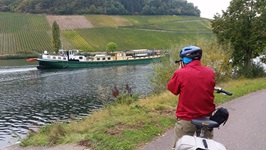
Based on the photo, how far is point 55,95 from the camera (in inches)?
1113

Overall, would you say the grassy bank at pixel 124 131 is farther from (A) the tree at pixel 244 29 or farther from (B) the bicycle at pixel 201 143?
(A) the tree at pixel 244 29

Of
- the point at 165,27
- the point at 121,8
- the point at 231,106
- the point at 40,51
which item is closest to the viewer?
the point at 231,106

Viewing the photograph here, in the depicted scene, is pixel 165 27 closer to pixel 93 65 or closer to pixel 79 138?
pixel 93 65

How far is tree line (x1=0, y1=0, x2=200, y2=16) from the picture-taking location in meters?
139

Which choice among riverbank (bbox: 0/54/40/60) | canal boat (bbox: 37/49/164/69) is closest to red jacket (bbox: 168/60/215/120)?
canal boat (bbox: 37/49/164/69)

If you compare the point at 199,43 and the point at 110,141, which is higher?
the point at 199,43

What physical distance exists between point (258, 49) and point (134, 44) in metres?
74.2

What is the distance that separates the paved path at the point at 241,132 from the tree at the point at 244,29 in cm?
1514

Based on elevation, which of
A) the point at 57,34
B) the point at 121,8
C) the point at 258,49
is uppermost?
the point at 121,8

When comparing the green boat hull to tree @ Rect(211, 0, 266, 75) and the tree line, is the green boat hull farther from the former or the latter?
the tree line

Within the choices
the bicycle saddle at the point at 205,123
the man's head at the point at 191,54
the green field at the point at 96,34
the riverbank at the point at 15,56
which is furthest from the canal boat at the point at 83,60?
the bicycle saddle at the point at 205,123

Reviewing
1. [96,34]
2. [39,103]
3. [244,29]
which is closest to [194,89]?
[39,103]

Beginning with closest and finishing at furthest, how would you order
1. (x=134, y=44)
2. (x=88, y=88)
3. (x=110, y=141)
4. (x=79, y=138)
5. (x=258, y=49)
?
(x=110, y=141) < (x=79, y=138) < (x=258, y=49) < (x=88, y=88) < (x=134, y=44)

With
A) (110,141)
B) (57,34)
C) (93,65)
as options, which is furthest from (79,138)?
(57,34)
